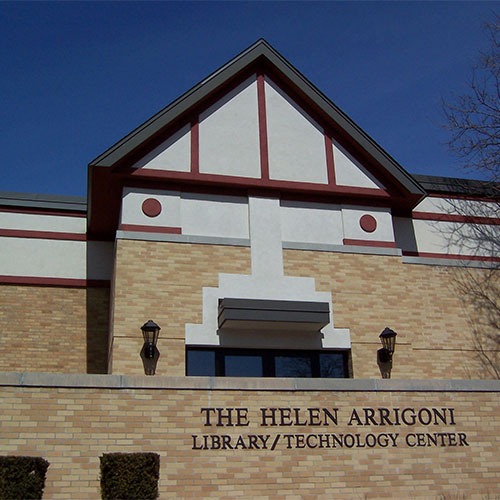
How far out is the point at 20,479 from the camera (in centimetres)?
946

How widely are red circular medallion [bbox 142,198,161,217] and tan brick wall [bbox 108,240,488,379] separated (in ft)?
3.19

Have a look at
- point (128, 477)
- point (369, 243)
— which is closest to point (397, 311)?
point (369, 243)

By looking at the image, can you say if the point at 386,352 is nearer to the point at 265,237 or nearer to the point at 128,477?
the point at 265,237

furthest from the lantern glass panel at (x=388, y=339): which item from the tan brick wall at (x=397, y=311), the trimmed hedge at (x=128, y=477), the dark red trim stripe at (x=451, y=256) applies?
the trimmed hedge at (x=128, y=477)

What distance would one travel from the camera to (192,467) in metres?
11.4

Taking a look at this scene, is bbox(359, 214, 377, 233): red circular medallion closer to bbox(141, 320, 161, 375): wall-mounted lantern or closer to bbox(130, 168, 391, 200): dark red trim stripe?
bbox(130, 168, 391, 200): dark red trim stripe

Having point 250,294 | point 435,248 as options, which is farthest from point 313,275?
point 435,248

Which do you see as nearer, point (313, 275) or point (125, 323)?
point (125, 323)

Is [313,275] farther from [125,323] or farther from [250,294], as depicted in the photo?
[125,323]

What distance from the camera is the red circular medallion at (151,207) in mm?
16688

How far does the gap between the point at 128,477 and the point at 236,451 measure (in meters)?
2.40

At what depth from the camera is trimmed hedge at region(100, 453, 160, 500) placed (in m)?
10.0

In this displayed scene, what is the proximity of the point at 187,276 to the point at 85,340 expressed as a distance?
4.59m

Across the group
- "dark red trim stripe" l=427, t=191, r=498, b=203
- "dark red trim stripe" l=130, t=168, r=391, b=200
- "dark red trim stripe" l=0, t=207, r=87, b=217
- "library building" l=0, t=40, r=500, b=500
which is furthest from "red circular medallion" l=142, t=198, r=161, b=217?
"dark red trim stripe" l=427, t=191, r=498, b=203
